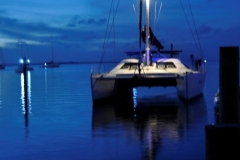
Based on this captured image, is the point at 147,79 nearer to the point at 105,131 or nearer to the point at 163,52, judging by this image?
the point at 105,131

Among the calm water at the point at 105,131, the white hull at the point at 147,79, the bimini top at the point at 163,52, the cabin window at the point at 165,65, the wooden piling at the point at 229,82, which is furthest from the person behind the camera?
the bimini top at the point at 163,52

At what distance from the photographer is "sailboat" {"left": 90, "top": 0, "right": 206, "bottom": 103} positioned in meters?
22.7

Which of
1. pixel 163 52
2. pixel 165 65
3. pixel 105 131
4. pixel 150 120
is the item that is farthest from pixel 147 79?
pixel 163 52

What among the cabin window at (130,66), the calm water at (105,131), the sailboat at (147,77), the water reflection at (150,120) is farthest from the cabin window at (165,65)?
the calm water at (105,131)

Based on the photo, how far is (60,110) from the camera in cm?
2119

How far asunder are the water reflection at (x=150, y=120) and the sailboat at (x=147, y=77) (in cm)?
73

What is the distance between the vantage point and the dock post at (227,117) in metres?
6.82

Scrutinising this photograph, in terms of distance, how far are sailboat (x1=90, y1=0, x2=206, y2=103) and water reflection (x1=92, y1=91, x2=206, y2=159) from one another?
2.39 feet

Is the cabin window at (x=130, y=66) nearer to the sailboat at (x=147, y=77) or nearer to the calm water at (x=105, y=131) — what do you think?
the sailboat at (x=147, y=77)

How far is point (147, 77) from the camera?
22.7m

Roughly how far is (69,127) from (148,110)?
18.5 ft

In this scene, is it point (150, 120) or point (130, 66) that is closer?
point (150, 120)

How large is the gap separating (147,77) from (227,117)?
50.8ft

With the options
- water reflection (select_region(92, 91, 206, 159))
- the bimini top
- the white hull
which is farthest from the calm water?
the bimini top
